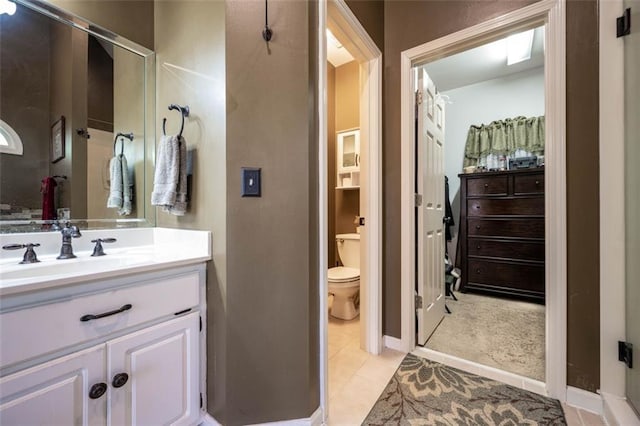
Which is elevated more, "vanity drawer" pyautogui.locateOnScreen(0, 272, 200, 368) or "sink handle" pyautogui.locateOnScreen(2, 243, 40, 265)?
"sink handle" pyautogui.locateOnScreen(2, 243, 40, 265)

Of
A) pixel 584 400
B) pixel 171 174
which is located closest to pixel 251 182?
pixel 171 174

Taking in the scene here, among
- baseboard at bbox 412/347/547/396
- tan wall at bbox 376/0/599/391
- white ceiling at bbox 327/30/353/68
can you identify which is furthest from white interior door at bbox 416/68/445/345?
white ceiling at bbox 327/30/353/68

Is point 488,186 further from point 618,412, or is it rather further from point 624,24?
point 618,412

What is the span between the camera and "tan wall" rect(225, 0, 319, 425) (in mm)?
1093

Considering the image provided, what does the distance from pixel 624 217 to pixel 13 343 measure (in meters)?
2.31

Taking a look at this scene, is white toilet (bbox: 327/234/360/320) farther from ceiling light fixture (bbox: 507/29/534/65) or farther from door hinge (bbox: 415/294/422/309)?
ceiling light fixture (bbox: 507/29/534/65)

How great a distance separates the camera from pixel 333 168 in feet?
9.75

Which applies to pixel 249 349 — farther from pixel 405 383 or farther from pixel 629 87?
pixel 629 87

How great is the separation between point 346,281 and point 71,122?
204 centimetres

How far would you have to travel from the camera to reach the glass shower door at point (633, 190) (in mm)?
1077

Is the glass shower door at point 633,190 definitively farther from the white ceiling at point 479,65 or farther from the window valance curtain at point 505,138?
the window valance curtain at point 505,138

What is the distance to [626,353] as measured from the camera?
1137 millimetres

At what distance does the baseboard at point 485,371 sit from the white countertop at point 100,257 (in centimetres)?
164

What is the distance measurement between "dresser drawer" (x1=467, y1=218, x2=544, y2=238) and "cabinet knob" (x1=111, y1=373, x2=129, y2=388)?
3.26 meters
